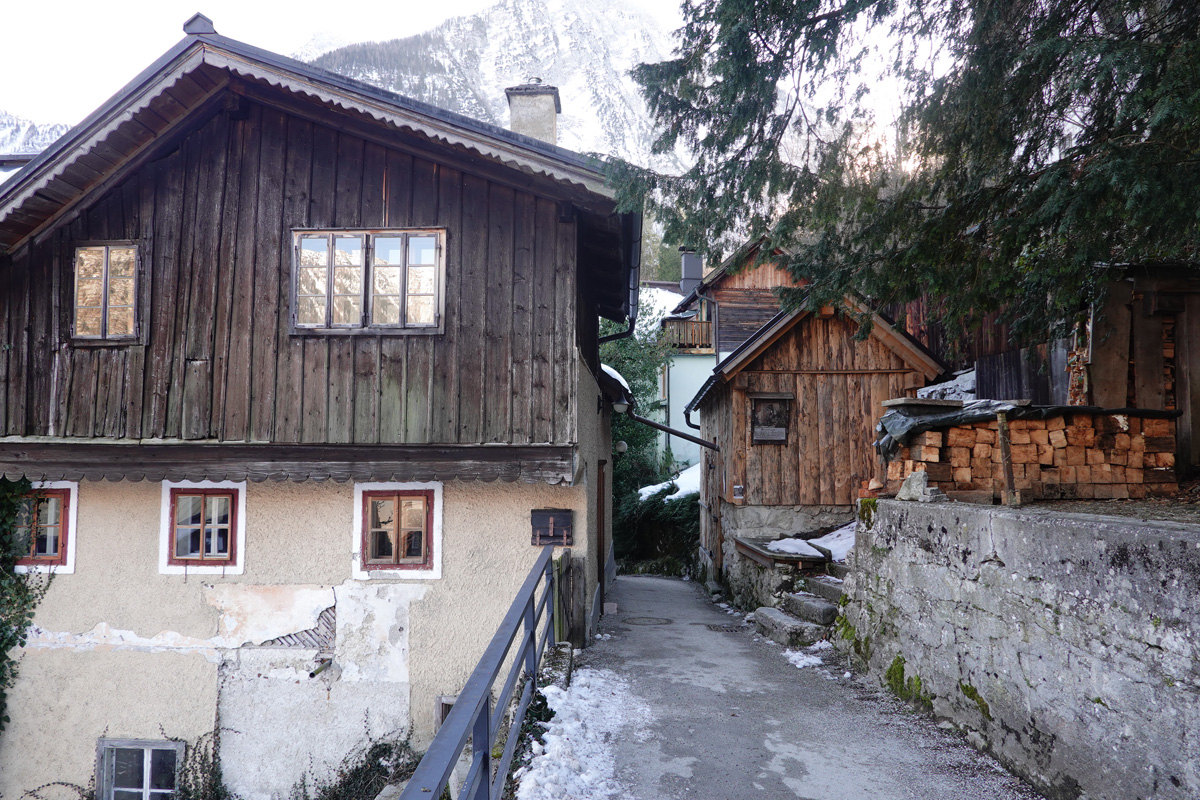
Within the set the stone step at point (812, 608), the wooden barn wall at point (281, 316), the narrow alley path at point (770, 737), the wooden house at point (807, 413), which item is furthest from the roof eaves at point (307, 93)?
the wooden house at point (807, 413)

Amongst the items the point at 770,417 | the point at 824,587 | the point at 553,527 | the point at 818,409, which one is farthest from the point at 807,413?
the point at 553,527

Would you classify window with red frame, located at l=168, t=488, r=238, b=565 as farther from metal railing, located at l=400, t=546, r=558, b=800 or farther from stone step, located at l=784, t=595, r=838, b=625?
stone step, located at l=784, t=595, r=838, b=625

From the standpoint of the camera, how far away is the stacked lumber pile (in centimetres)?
572

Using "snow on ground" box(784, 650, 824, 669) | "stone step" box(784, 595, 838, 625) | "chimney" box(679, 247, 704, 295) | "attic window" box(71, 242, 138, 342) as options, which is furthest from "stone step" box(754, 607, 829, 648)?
"chimney" box(679, 247, 704, 295)

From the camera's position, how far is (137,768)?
7.85 metres

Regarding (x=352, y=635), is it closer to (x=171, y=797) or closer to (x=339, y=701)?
(x=339, y=701)

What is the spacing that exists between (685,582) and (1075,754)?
15.4 meters

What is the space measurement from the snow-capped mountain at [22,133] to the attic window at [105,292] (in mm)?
108844

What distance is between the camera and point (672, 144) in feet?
20.0

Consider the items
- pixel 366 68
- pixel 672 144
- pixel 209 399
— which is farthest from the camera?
pixel 366 68

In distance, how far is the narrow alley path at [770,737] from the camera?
4.23 meters

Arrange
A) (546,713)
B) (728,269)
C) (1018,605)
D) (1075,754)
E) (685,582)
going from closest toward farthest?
(1075,754) → (1018,605) → (546,713) → (728,269) → (685,582)

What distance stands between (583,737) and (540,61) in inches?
6300

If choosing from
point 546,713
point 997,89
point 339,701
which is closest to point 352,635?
point 339,701
